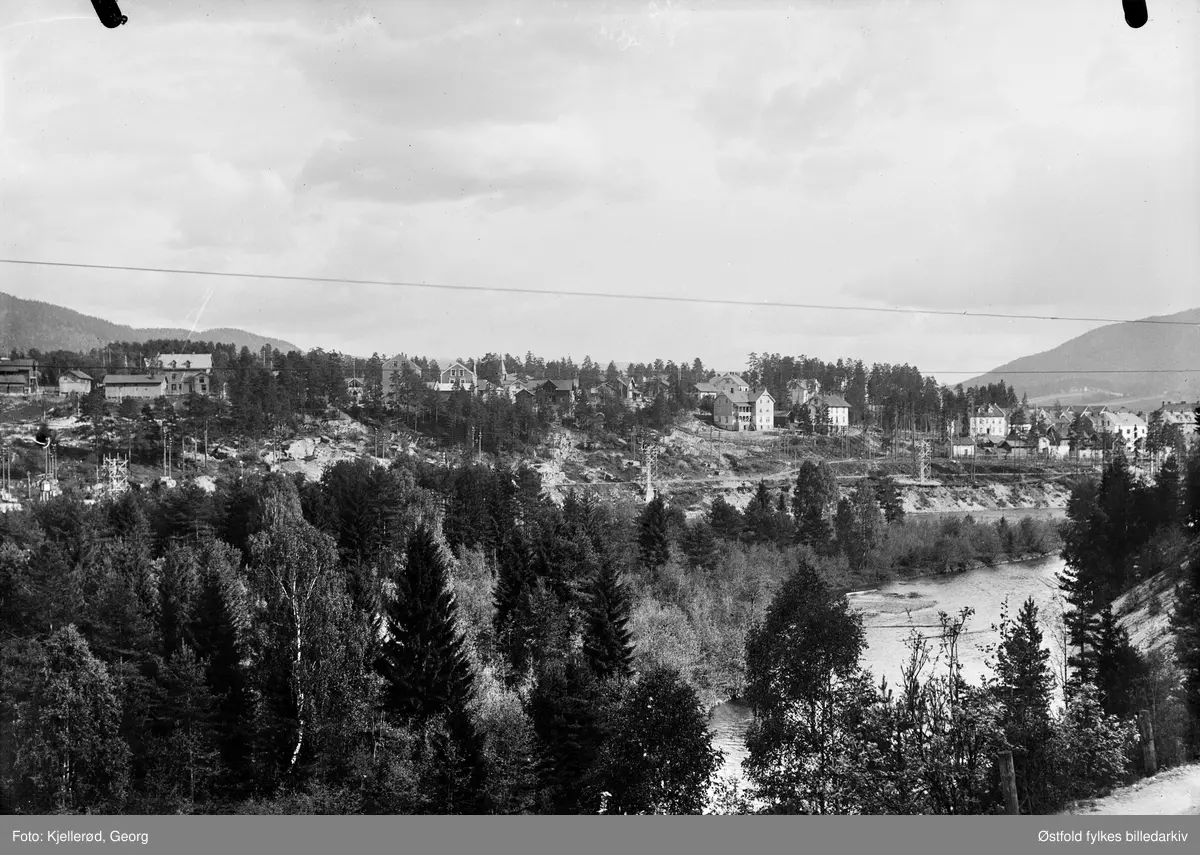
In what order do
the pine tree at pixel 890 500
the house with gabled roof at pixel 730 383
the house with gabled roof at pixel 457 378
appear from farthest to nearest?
the house with gabled roof at pixel 730 383 → the house with gabled roof at pixel 457 378 → the pine tree at pixel 890 500

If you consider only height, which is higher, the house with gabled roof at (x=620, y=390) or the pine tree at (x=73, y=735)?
the house with gabled roof at (x=620, y=390)

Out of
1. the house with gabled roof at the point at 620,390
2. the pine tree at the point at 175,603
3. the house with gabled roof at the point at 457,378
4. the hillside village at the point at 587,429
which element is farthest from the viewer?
the house with gabled roof at the point at 620,390

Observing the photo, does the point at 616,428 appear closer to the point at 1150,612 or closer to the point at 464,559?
the point at 464,559

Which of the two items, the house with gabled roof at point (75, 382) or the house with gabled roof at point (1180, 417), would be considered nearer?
the house with gabled roof at point (1180, 417)
